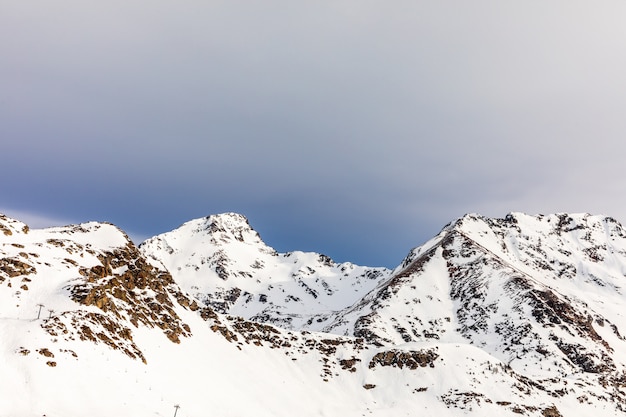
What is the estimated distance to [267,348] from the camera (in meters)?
81.6

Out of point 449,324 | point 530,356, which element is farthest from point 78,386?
point 449,324

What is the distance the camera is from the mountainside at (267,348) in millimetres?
39938

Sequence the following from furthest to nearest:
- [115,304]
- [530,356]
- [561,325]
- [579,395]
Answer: [561,325]
[530,356]
[579,395]
[115,304]

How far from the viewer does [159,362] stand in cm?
5212

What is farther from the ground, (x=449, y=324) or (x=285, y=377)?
(x=449, y=324)

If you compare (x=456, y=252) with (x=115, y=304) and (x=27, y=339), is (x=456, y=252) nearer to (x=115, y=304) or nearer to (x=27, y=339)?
(x=115, y=304)

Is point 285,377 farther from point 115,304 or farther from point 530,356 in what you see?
point 530,356

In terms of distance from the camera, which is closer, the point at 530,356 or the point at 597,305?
the point at 530,356

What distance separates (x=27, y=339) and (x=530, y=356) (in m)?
108

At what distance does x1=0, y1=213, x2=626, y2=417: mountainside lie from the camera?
39.9 meters

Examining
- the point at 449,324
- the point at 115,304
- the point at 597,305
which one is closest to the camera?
the point at 115,304

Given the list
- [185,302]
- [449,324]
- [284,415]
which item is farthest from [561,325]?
[185,302]

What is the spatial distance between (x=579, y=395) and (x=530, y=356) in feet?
87.1

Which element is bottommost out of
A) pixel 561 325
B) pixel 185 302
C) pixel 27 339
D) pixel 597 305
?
pixel 27 339
